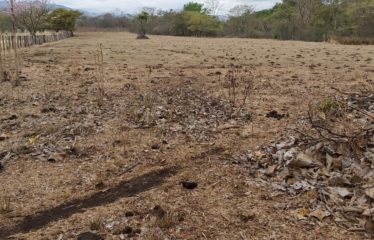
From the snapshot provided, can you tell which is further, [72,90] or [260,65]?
[260,65]

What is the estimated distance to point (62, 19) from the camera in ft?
122

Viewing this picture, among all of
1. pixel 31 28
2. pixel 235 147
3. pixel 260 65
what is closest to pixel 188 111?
pixel 235 147

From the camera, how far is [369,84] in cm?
744

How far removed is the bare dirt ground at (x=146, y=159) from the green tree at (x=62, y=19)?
3102cm

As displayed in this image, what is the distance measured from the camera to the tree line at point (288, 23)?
3129cm

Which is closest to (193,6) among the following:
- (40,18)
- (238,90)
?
(40,18)

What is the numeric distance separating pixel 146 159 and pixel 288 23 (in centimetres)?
3398

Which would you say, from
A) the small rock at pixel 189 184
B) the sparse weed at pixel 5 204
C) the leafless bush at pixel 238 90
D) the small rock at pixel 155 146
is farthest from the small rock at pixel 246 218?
the leafless bush at pixel 238 90

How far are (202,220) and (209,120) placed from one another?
240cm

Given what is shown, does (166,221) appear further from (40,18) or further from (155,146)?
(40,18)

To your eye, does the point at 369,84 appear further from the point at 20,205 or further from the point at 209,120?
the point at 20,205

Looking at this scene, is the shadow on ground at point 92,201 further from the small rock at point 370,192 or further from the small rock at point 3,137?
the small rock at point 3,137

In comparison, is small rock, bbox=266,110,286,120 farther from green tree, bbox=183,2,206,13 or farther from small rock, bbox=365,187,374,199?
green tree, bbox=183,2,206,13

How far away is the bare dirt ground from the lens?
3.00m
